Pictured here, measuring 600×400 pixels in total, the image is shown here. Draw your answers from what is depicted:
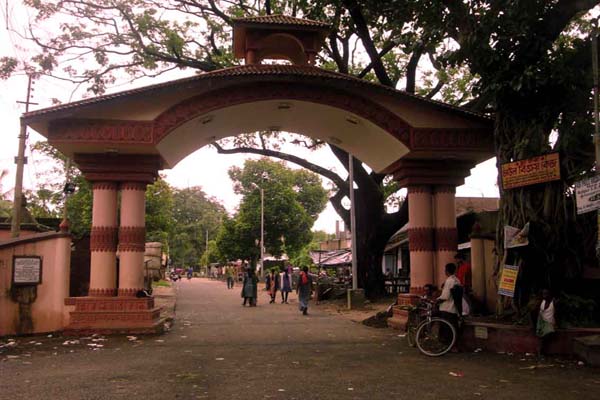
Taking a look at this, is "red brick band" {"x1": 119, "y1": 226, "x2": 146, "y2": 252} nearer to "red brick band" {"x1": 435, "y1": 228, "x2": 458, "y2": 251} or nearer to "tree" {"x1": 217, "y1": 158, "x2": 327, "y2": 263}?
"red brick band" {"x1": 435, "y1": 228, "x2": 458, "y2": 251}

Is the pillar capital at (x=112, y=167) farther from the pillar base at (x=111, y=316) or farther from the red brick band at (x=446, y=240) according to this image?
the red brick band at (x=446, y=240)

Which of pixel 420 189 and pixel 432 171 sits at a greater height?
pixel 432 171

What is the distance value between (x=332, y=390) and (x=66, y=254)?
25.7 ft

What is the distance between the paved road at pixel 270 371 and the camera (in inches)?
267

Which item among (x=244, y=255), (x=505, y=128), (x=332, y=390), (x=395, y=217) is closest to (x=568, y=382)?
(x=332, y=390)

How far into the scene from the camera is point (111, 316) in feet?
39.5

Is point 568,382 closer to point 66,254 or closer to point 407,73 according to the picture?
point 66,254

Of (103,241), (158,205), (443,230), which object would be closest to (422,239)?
(443,230)

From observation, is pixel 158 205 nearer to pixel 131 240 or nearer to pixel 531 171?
pixel 131 240

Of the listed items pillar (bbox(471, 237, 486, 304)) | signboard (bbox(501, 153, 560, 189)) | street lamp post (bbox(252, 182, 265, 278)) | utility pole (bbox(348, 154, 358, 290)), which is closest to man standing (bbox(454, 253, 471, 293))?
pillar (bbox(471, 237, 486, 304))

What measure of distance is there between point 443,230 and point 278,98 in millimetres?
5033

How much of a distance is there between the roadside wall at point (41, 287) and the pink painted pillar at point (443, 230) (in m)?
8.50

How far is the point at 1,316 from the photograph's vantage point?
11.5 m

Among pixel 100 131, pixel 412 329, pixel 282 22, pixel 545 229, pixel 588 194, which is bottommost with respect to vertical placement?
pixel 412 329
